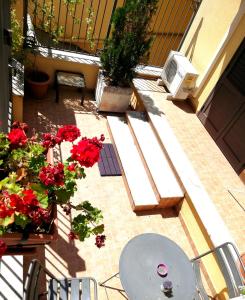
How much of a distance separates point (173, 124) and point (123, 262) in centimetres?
320

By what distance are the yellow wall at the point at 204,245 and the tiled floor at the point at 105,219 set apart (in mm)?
159

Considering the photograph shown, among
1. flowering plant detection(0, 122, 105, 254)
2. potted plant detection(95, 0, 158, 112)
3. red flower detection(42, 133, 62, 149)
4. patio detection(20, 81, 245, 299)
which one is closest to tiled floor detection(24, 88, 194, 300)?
patio detection(20, 81, 245, 299)

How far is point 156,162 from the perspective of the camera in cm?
475

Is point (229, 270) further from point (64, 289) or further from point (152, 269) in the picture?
point (64, 289)

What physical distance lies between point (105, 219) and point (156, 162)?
139 centimetres

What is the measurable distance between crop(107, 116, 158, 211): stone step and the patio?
166 mm

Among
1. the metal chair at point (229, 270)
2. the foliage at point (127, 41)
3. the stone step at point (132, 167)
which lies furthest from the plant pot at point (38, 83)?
the metal chair at point (229, 270)

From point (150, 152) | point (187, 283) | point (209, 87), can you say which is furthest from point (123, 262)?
point (209, 87)

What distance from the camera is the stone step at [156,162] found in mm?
4305

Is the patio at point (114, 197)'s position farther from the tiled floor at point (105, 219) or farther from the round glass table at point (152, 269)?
the round glass table at point (152, 269)

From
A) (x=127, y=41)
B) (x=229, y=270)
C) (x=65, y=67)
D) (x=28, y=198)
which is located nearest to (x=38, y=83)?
(x=65, y=67)

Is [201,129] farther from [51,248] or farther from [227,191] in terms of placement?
[51,248]

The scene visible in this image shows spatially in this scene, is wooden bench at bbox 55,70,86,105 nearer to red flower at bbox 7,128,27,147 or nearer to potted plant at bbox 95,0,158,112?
potted plant at bbox 95,0,158,112

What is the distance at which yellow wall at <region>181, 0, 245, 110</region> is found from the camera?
5008 mm
